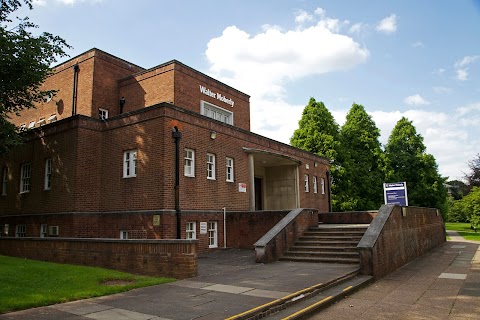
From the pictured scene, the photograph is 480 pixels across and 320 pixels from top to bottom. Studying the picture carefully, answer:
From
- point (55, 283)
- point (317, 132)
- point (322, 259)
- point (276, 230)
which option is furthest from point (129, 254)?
point (317, 132)

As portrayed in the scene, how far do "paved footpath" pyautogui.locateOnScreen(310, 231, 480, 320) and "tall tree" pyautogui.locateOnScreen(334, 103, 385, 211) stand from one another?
27.5m

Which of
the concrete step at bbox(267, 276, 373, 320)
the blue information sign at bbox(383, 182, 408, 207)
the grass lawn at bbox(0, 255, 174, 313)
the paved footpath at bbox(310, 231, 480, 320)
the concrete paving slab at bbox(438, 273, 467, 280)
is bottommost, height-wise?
the concrete paving slab at bbox(438, 273, 467, 280)

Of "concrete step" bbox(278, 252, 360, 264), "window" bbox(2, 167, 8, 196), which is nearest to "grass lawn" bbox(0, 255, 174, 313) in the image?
"concrete step" bbox(278, 252, 360, 264)

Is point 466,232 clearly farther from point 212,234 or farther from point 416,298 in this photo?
point 416,298

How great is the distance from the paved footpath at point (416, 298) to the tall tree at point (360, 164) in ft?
90.2

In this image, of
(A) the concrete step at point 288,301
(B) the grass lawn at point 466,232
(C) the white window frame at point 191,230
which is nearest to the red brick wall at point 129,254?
(A) the concrete step at point 288,301

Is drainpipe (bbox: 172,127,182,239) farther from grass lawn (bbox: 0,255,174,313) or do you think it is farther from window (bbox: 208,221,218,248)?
grass lawn (bbox: 0,255,174,313)

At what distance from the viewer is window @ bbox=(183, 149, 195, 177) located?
1686cm

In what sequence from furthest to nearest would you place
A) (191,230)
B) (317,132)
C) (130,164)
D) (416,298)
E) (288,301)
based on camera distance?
(317,132), (130,164), (191,230), (416,298), (288,301)

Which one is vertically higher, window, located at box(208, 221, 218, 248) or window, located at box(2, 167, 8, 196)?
window, located at box(2, 167, 8, 196)

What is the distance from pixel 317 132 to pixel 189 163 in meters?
27.3

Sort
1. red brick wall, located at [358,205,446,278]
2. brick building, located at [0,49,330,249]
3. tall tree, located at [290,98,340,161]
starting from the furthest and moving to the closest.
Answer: tall tree, located at [290,98,340,161] → brick building, located at [0,49,330,249] → red brick wall, located at [358,205,446,278]

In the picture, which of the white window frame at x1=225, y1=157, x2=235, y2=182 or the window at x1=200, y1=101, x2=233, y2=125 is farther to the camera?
the window at x1=200, y1=101, x2=233, y2=125

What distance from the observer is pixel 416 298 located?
9.16 m
